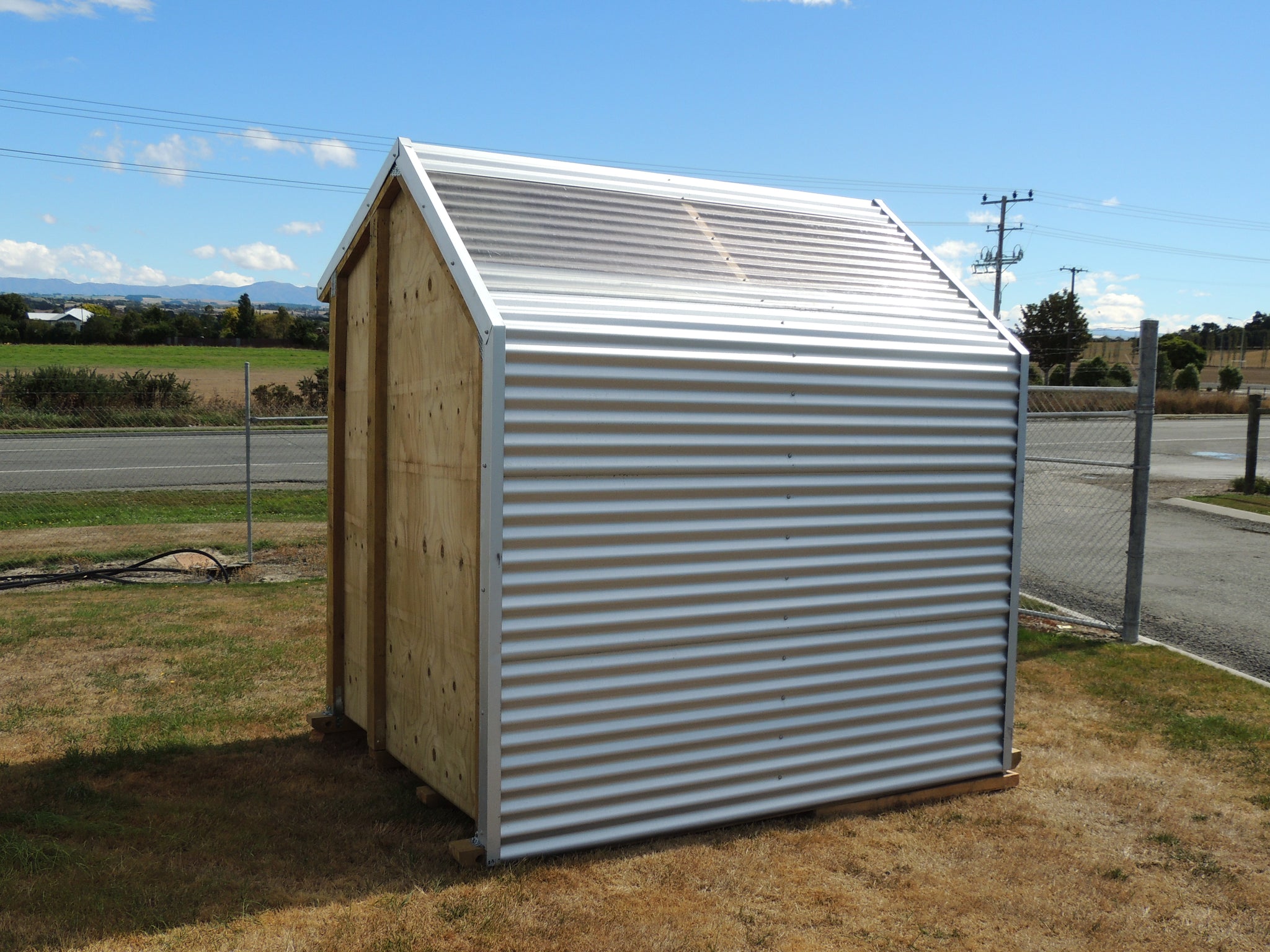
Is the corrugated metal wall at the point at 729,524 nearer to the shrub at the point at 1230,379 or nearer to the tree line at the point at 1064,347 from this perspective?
the tree line at the point at 1064,347

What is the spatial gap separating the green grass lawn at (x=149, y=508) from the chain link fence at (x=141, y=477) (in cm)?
3

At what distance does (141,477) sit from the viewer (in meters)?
17.1

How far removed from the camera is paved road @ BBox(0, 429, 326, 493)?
16.3 m

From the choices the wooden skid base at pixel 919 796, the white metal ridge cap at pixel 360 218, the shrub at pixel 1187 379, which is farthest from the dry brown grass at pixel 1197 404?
the white metal ridge cap at pixel 360 218

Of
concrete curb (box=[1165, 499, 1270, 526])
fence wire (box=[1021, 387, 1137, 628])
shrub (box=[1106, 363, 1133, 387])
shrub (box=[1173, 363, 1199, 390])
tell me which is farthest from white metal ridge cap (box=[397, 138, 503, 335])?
shrub (box=[1173, 363, 1199, 390])

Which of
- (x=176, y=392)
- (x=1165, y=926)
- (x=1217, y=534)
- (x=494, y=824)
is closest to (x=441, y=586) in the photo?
(x=494, y=824)

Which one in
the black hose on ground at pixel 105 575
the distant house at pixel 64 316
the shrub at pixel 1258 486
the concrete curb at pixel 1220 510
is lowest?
the black hose on ground at pixel 105 575

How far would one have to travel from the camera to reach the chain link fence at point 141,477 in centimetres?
1144

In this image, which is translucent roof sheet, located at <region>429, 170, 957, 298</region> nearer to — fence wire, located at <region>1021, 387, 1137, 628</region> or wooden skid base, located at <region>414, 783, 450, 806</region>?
fence wire, located at <region>1021, 387, 1137, 628</region>

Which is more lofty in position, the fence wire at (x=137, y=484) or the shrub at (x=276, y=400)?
the shrub at (x=276, y=400)

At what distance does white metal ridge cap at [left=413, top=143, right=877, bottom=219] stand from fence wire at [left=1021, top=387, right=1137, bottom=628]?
72.2 inches

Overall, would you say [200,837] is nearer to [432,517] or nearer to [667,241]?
[432,517]

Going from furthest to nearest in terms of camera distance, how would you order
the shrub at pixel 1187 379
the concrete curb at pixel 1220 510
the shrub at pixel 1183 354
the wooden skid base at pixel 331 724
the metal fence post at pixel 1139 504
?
the shrub at pixel 1183 354, the shrub at pixel 1187 379, the concrete curb at pixel 1220 510, the metal fence post at pixel 1139 504, the wooden skid base at pixel 331 724

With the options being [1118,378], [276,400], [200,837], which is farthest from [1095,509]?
[276,400]
